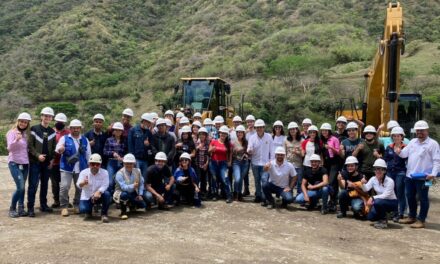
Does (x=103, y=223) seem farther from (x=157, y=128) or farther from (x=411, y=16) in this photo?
(x=411, y=16)

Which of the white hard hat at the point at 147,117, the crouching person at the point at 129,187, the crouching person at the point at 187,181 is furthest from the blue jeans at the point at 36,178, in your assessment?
the crouching person at the point at 187,181

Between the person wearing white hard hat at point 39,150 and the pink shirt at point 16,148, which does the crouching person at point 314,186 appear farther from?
the pink shirt at point 16,148

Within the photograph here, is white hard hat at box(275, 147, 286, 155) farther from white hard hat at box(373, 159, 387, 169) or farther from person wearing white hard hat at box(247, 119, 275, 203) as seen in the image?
white hard hat at box(373, 159, 387, 169)

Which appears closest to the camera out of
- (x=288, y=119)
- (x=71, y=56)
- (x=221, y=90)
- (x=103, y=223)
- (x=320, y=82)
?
(x=103, y=223)

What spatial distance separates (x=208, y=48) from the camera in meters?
51.8

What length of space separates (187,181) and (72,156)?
7.37 ft

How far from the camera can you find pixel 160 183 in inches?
356

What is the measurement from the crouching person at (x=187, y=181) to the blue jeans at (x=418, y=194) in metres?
3.89

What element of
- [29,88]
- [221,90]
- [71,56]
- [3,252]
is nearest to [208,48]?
[71,56]

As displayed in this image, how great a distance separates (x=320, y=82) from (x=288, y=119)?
7.52 meters

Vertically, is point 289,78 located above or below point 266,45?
below

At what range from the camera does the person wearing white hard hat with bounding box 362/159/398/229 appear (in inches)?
316

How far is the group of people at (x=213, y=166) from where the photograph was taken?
8.04 metres

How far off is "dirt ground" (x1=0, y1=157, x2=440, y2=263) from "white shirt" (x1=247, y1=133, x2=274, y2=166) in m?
1.14
